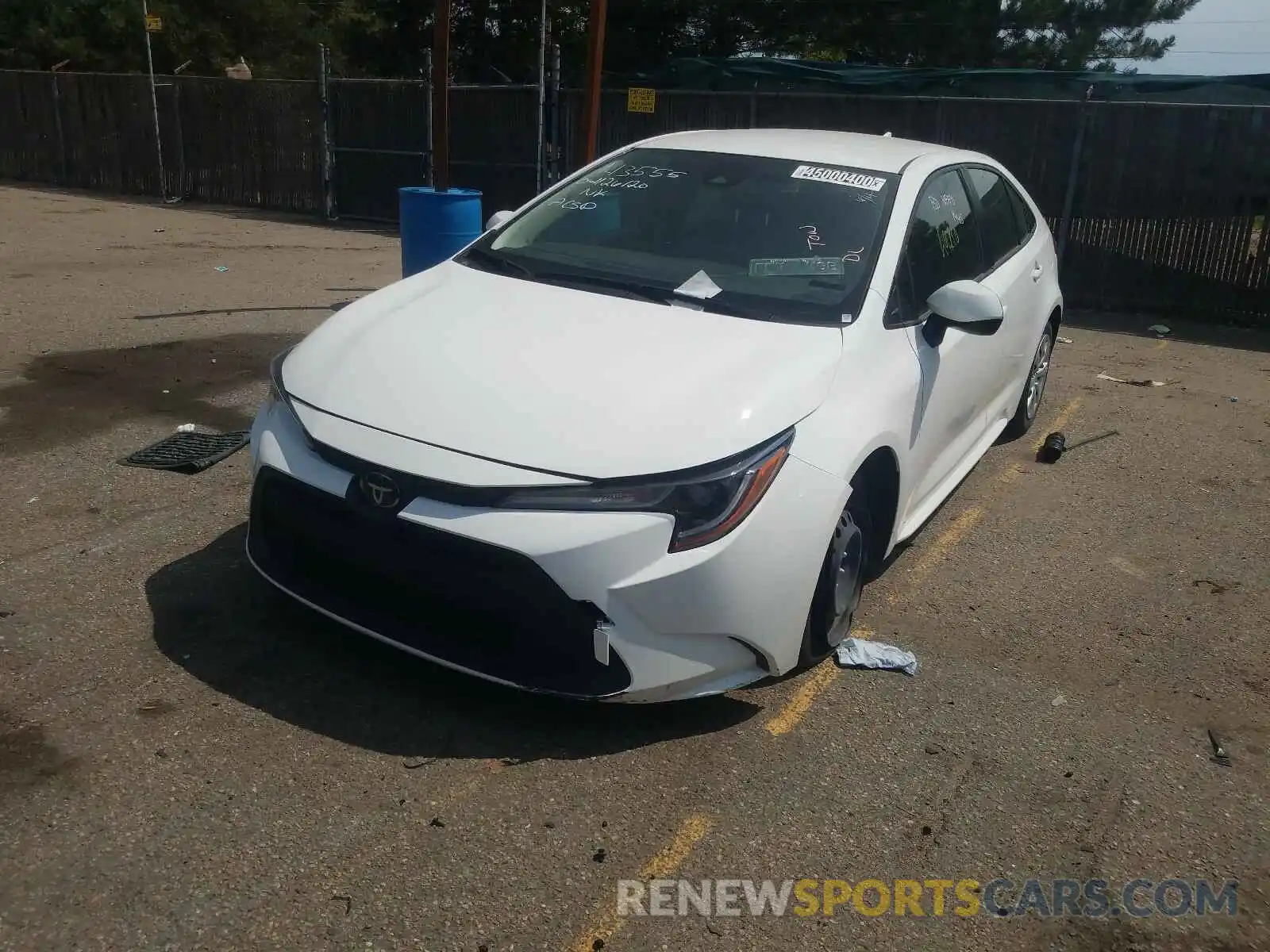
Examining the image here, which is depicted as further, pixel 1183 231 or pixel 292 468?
pixel 1183 231

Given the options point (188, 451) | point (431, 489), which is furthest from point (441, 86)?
point (431, 489)

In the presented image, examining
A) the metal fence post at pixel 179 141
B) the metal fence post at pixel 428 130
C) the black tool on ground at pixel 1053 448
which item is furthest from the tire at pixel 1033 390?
the metal fence post at pixel 179 141

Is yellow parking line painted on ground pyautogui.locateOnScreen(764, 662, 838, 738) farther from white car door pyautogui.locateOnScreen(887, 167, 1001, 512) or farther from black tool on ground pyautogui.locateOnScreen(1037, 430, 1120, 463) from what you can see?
black tool on ground pyautogui.locateOnScreen(1037, 430, 1120, 463)

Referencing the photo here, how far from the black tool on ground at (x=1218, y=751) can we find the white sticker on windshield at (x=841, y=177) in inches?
90.4

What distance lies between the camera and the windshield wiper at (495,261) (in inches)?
171

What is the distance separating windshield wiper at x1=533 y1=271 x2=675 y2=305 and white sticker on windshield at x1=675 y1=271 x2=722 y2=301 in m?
0.05

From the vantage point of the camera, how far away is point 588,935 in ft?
8.69

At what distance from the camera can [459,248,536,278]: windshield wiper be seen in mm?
4352

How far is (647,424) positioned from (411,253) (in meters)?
5.83

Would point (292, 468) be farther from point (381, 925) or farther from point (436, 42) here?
point (436, 42)

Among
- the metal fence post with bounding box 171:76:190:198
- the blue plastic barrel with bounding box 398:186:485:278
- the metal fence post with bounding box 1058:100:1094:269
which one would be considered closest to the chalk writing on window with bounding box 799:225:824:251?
the blue plastic barrel with bounding box 398:186:485:278

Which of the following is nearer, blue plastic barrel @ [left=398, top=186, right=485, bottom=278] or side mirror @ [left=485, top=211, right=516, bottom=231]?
side mirror @ [left=485, top=211, right=516, bottom=231]

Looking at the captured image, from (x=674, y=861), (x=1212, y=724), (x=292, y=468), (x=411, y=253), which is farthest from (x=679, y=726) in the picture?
(x=411, y=253)

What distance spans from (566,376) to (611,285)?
832mm
